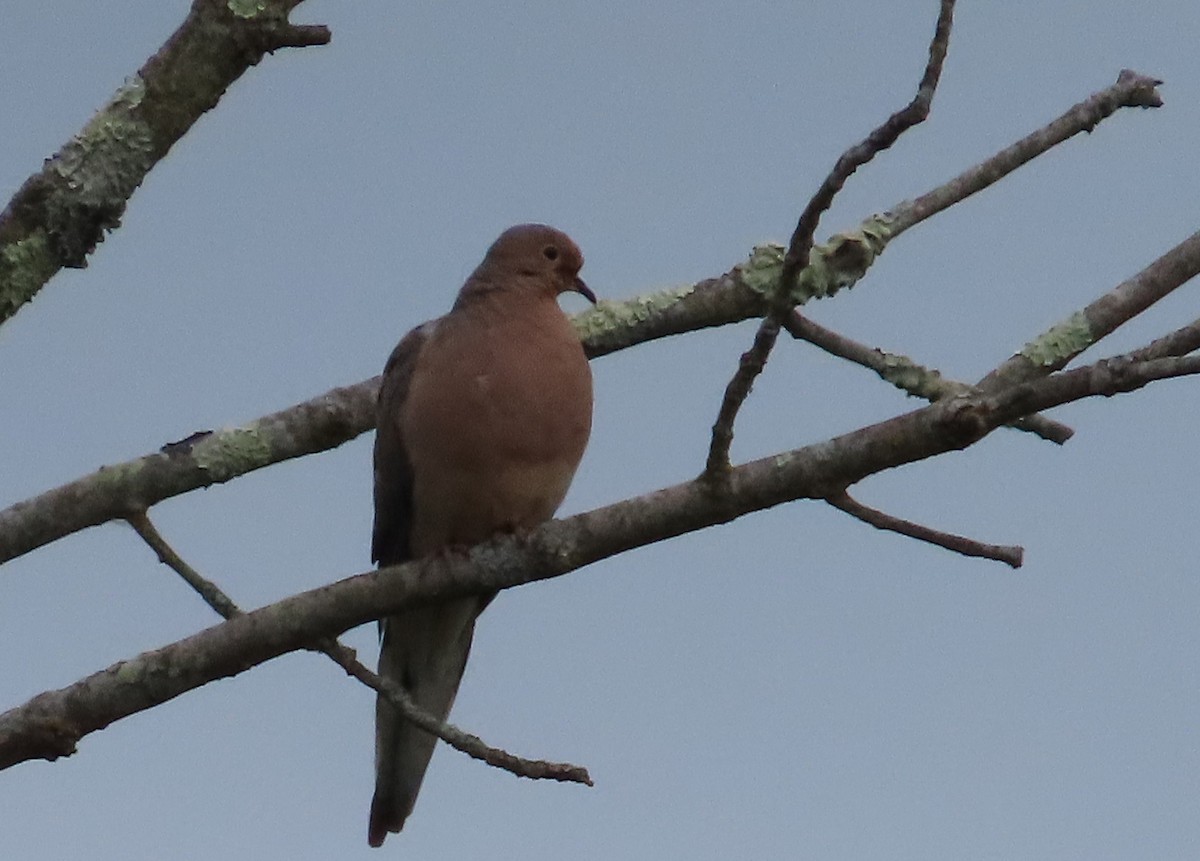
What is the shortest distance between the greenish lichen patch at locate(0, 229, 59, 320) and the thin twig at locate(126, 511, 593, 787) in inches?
32.1

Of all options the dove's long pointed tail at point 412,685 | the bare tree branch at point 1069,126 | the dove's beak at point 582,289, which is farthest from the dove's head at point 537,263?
the bare tree branch at point 1069,126

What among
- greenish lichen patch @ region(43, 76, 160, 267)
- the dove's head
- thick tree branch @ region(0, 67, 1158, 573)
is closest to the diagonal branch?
thick tree branch @ region(0, 67, 1158, 573)

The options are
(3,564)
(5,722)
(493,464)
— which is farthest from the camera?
(493,464)

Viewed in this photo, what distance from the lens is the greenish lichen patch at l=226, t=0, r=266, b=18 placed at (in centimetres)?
292

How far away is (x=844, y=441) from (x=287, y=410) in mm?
1726

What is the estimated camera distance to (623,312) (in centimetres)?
457

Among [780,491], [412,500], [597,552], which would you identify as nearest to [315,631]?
[597,552]

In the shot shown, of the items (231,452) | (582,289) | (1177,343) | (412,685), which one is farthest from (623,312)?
(1177,343)

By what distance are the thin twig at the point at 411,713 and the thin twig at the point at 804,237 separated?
723 millimetres

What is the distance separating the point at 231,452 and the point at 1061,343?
198cm

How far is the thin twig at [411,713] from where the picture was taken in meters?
3.34

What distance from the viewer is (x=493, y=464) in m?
4.25

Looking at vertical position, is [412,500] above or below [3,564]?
above

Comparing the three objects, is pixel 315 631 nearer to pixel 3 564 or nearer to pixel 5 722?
pixel 5 722
